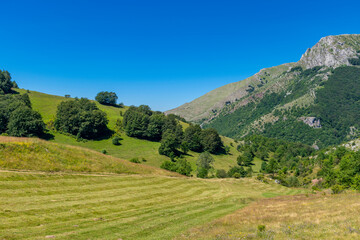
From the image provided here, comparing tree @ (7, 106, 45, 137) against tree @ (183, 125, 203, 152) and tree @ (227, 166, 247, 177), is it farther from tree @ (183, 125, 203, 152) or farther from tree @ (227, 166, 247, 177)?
tree @ (227, 166, 247, 177)

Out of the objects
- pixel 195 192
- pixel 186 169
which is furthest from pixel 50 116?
pixel 195 192

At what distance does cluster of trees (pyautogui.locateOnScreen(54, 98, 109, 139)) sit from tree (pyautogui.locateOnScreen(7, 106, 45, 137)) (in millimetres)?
14753

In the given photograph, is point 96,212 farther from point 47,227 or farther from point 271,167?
point 271,167

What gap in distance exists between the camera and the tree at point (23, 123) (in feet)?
333

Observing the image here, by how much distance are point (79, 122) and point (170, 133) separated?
55.3 meters

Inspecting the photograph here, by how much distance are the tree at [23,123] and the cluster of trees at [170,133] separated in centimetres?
4987

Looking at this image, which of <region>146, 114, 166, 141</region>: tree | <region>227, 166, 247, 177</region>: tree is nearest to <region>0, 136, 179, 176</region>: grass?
<region>227, 166, 247, 177</region>: tree

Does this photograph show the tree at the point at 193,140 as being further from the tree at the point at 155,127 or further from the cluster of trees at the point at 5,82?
the cluster of trees at the point at 5,82

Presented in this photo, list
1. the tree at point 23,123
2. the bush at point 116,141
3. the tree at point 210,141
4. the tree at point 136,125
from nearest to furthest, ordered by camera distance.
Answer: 1. the tree at point 23,123
2. the bush at point 116,141
3. the tree at point 136,125
4. the tree at point 210,141

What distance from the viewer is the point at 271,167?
462 feet

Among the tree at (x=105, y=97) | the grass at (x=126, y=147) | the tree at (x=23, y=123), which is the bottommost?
the grass at (x=126, y=147)

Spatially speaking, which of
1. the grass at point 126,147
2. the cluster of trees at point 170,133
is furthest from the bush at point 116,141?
the cluster of trees at point 170,133

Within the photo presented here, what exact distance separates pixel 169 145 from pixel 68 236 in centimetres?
10340

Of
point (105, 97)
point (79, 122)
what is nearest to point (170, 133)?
point (79, 122)
